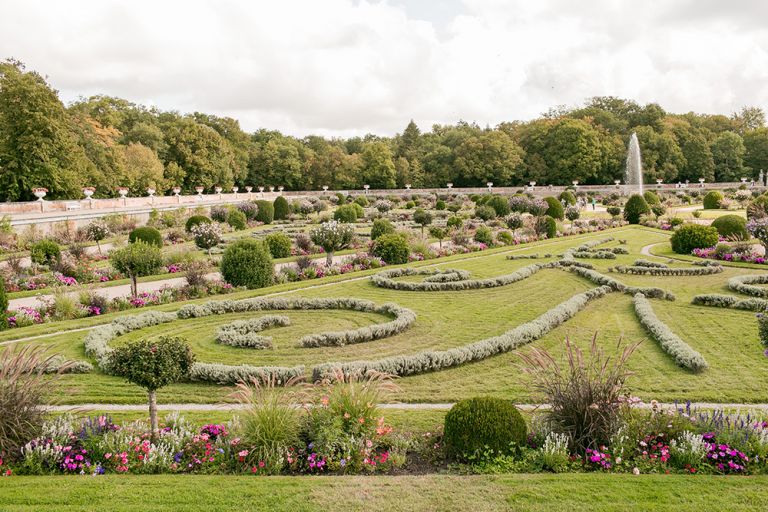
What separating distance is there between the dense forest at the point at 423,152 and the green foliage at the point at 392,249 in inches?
1367

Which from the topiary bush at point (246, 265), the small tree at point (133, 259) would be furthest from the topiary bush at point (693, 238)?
the small tree at point (133, 259)

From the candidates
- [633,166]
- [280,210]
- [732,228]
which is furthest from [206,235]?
[633,166]

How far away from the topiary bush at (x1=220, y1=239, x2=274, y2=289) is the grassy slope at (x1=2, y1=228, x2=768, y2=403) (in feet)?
5.09

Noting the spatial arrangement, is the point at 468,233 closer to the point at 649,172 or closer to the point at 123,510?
the point at 123,510

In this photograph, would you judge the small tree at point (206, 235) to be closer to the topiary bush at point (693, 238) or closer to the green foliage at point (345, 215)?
the green foliage at point (345, 215)

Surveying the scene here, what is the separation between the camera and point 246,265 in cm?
1634

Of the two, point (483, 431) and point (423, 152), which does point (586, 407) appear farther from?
point (423, 152)

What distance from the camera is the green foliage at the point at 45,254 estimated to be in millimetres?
20062

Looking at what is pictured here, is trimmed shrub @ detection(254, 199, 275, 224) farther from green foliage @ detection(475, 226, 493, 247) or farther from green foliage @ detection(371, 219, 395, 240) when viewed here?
green foliage @ detection(475, 226, 493, 247)

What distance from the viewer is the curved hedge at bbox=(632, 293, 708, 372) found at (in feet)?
29.9

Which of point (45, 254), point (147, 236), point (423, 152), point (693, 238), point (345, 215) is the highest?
point (423, 152)

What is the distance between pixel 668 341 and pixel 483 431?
5.97m

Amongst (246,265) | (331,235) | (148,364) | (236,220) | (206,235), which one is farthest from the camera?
(236,220)

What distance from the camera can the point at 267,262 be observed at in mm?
16750
